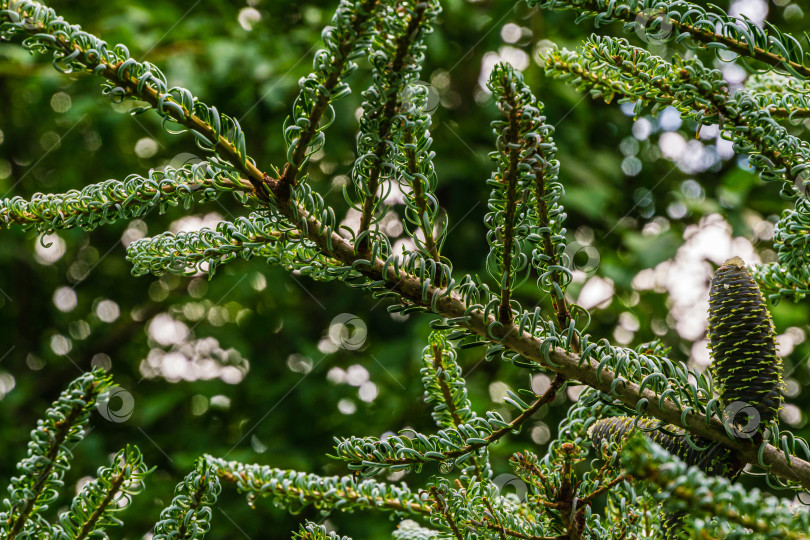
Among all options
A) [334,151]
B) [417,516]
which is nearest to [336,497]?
[417,516]

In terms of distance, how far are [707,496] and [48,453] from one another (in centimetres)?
49

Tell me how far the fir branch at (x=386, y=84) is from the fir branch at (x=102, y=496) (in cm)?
28

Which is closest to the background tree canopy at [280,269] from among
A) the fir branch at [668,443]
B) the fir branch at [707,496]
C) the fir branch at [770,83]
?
the fir branch at [770,83]

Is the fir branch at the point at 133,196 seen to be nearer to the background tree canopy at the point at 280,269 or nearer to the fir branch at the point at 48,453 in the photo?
the fir branch at the point at 48,453

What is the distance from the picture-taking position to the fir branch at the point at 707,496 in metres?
0.28

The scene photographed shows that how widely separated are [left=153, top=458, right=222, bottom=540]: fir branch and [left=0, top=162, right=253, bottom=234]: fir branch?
0.19 metres

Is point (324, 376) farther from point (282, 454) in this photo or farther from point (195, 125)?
point (195, 125)

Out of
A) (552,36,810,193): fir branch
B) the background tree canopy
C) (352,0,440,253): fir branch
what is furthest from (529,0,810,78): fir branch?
the background tree canopy

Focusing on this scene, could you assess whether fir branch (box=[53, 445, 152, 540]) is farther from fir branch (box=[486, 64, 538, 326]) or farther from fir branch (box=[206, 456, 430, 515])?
fir branch (box=[486, 64, 538, 326])

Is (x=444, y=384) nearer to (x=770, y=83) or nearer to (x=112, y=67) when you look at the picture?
(x=112, y=67)

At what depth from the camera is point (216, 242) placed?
18.1 inches

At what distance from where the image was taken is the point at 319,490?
582mm

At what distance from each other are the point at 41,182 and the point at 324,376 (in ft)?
4.83

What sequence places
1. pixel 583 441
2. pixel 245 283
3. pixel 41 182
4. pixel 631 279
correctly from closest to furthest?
1. pixel 583 441
2. pixel 631 279
3. pixel 245 283
4. pixel 41 182
